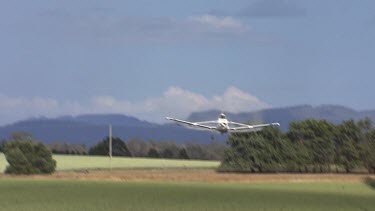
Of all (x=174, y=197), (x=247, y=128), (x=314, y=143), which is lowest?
(x=174, y=197)

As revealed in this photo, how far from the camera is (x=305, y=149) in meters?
66.4

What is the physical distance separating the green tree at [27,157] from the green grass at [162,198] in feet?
44.4

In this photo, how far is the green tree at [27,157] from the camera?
190 feet

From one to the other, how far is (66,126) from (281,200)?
13404 centimetres

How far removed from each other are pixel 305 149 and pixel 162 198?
3302 cm

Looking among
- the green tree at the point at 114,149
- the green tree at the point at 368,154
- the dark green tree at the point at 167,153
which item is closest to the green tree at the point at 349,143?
the green tree at the point at 368,154

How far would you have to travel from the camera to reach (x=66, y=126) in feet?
549

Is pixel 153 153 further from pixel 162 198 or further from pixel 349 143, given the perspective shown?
pixel 162 198

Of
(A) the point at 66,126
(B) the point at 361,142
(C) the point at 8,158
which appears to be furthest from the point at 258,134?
(A) the point at 66,126

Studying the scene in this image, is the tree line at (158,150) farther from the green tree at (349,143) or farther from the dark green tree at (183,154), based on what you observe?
the green tree at (349,143)

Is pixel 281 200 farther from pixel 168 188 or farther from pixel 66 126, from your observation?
pixel 66 126

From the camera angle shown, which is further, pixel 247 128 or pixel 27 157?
pixel 247 128

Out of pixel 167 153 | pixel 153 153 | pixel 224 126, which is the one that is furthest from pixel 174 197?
pixel 153 153

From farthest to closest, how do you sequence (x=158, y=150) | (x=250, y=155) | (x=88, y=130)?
(x=88, y=130)
(x=158, y=150)
(x=250, y=155)
